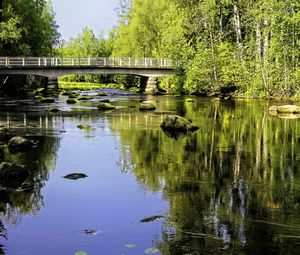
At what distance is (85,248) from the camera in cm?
846

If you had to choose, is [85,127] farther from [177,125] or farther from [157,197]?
[157,197]

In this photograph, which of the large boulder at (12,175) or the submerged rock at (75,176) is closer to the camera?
the large boulder at (12,175)

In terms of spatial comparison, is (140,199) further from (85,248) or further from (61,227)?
(85,248)

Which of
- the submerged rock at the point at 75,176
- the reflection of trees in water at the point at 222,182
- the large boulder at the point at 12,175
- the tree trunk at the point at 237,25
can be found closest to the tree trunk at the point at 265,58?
the tree trunk at the point at 237,25

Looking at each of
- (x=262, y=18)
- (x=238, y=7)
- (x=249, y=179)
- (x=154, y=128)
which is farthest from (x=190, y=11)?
(x=249, y=179)

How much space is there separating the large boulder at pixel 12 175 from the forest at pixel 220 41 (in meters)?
33.2

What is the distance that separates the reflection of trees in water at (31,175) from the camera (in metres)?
10.5

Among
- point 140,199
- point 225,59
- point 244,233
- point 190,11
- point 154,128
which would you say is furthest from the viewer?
point 190,11

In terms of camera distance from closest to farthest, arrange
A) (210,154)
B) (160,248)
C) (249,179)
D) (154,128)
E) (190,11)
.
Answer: (160,248) < (249,179) < (210,154) < (154,128) < (190,11)

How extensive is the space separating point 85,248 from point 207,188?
187 inches

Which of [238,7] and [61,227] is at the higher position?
[238,7]

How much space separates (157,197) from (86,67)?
176ft

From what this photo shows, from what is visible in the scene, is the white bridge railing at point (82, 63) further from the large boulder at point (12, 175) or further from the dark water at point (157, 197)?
the large boulder at point (12, 175)

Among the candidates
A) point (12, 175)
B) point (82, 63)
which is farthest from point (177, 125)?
point (82, 63)
